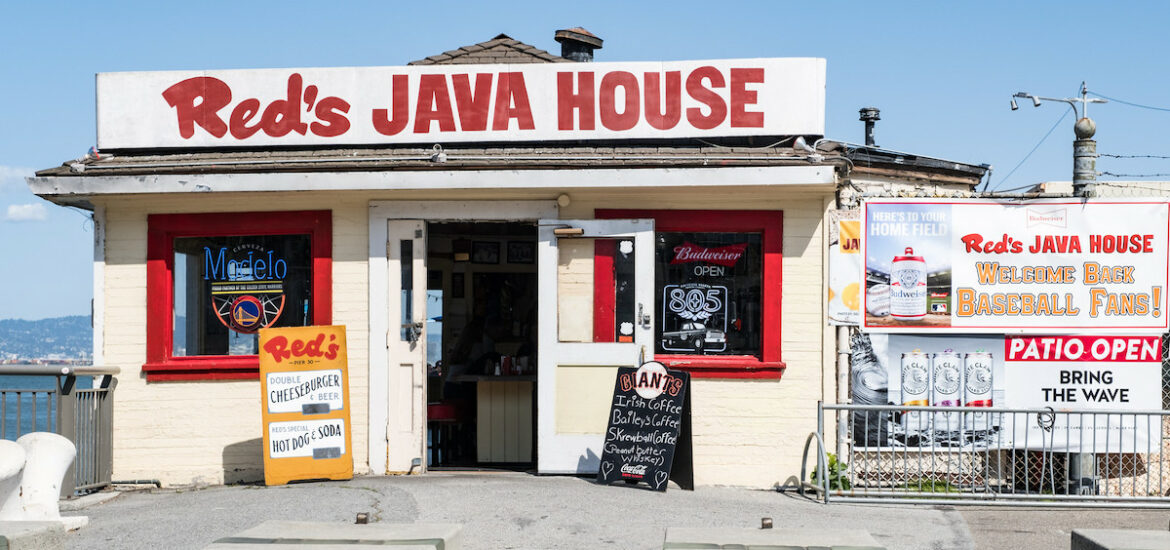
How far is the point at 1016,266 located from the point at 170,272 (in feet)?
25.7

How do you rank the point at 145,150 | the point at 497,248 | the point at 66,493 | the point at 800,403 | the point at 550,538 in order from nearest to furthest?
the point at 550,538 → the point at 66,493 → the point at 800,403 → the point at 145,150 → the point at 497,248

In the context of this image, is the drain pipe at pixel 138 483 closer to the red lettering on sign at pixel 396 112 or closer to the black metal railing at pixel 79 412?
the black metal railing at pixel 79 412

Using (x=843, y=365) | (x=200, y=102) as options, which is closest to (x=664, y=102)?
(x=843, y=365)

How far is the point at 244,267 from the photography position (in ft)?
35.0

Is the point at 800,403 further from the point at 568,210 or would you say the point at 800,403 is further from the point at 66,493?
the point at 66,493

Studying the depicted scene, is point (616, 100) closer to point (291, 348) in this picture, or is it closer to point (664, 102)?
point (664, 102)

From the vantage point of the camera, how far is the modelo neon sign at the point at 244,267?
1065 centimetres

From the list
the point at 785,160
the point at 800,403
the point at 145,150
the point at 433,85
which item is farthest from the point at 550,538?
the point at 145,150

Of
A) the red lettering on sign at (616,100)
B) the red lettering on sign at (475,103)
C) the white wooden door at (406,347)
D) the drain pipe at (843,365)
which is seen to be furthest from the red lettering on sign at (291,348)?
the drain pipe at (843,365)

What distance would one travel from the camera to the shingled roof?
11.4 m

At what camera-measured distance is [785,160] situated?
9773 mm

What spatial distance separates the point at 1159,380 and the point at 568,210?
5522 mm

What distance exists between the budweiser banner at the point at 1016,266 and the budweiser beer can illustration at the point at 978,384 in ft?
0.91

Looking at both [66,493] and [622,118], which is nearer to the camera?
[66,493]
